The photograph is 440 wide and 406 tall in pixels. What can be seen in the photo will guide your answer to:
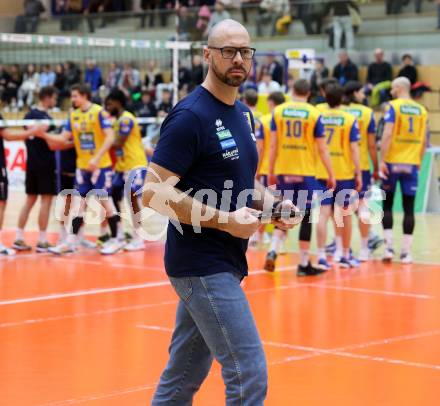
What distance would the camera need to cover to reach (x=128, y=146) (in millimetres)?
13453

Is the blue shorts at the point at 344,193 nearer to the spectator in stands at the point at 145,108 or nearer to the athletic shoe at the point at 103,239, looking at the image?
the athletic shoe at the point at 103,239

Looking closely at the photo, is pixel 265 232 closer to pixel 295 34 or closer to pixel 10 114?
pixel 10 114

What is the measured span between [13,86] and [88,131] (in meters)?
13.2

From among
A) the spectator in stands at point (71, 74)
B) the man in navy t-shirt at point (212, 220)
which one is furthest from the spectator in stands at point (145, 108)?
the man in navy t-shirt at point (212, 220)

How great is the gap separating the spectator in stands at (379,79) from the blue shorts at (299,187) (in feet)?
40.6

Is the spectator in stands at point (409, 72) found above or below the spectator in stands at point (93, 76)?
above

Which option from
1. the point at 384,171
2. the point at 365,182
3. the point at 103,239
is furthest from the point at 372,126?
the point at 103,239

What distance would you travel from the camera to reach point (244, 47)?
4562mm

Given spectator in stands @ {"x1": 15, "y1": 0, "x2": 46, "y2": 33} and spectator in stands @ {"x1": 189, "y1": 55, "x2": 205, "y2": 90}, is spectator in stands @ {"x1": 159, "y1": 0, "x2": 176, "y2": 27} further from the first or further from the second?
spectator in stands @ {"x1": 189, "y1": 55, "x2": 205, "y2": 90}

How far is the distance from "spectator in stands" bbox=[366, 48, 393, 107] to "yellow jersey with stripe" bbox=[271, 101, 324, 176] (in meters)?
12.4

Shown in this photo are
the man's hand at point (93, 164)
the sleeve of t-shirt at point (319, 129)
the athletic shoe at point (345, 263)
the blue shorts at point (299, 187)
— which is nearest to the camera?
the sleeve of t-shirt at point (319, 129)

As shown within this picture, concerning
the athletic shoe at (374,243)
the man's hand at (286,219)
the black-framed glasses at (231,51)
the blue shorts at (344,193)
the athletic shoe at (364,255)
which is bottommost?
the athletic shoe at (374,243)

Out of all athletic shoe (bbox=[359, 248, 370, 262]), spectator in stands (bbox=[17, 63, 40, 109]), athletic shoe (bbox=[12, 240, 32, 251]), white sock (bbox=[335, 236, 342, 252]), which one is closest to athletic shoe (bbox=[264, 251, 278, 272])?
white sock (bbox=[335, 236, 342, 252])

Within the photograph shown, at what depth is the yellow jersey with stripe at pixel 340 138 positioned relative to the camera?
1186 centimetres
